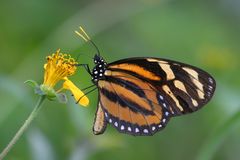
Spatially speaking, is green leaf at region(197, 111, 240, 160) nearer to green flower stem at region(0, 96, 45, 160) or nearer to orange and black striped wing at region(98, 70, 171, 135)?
orange and black striped wing at region(98, 70, 171, 135)

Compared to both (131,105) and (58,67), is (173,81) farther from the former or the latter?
(58,67)

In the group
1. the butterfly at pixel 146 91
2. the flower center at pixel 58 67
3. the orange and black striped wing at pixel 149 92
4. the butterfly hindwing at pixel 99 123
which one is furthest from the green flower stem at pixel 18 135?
the orange and black striped wing at pixel 149 92

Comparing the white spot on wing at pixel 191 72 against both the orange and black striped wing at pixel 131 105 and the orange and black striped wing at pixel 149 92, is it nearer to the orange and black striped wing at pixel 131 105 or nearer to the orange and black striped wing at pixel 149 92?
the orange and black striped wing at pixel 149 92

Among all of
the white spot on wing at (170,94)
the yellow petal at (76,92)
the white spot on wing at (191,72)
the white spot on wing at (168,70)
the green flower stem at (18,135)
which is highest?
the white spot on wing at (168,70)

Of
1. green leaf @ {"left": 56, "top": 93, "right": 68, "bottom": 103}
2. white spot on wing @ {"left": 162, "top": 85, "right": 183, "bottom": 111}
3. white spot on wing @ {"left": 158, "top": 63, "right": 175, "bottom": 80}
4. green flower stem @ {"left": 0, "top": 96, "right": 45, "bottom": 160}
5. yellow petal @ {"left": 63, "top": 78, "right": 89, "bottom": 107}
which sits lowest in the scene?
green flower stem @ {"left": 0, "top": 96, "right": 45, "bottom": 160}

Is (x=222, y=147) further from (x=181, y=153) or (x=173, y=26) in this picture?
(x=173, y=26)

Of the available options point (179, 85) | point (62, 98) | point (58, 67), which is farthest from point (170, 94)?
point (62, 98)

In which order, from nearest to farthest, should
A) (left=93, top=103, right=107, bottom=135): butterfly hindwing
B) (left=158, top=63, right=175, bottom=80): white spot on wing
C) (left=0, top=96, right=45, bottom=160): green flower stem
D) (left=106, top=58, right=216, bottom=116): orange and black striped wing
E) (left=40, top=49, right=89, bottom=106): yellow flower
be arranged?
(left=0, top=96, right=45, bottom=160): green flower stem
(left=40, top=49, right=89, bottom=106): yellow flower
(left=93, top=103, right=107, bottom=135): butterfly hindwing
(left=106, top=58, right=216, bottom=116): orange and black striped wing
(left=158, top=63, right=175, bottom=80): white spot on wing

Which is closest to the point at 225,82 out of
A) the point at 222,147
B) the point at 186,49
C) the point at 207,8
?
the point at 222,147

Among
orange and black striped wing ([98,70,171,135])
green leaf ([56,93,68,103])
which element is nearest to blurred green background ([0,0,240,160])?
orange and black striped wing ([98,70,171,135])
